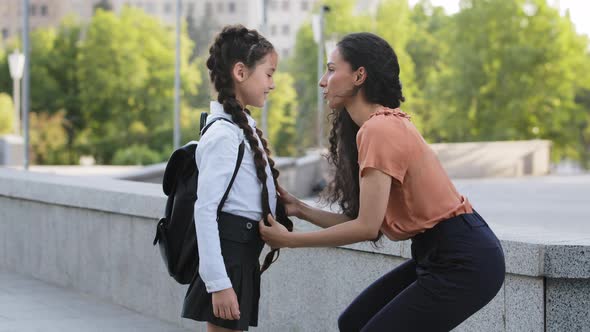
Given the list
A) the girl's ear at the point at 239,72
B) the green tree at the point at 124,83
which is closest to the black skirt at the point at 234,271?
the girl's ear at the point at 239,72

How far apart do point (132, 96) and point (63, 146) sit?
5583mm

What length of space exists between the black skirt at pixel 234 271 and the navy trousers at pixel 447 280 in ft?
1.90

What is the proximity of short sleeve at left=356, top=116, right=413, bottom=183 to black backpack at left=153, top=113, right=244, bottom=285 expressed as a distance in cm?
75

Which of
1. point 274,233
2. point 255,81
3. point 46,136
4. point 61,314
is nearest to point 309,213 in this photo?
point 274,233

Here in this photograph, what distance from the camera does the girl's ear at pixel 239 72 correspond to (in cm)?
380

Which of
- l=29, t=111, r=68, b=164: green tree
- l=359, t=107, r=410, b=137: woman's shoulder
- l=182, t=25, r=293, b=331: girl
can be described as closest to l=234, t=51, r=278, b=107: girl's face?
l=182, t=25, r=293, b=331: girl

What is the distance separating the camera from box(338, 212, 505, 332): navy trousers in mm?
3346

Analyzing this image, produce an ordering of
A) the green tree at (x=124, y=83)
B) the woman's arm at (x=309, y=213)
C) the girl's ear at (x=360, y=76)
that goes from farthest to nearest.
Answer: the green tree at (x=124, y=83)
the woman's arm at (x=309, y=213)
the girl's ear at (x=360, y=76)

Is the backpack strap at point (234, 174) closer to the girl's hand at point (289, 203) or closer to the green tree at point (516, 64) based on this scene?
the girl's hand at point (289, 203)

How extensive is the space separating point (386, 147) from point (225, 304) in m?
0.85

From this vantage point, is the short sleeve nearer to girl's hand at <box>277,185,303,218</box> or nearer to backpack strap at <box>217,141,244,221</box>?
backpack strap at <box>217,141,244,221</box>

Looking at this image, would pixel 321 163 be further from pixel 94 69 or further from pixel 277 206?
pixel 94 69

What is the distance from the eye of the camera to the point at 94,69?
68.4 metres

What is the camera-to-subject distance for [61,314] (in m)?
7.49
